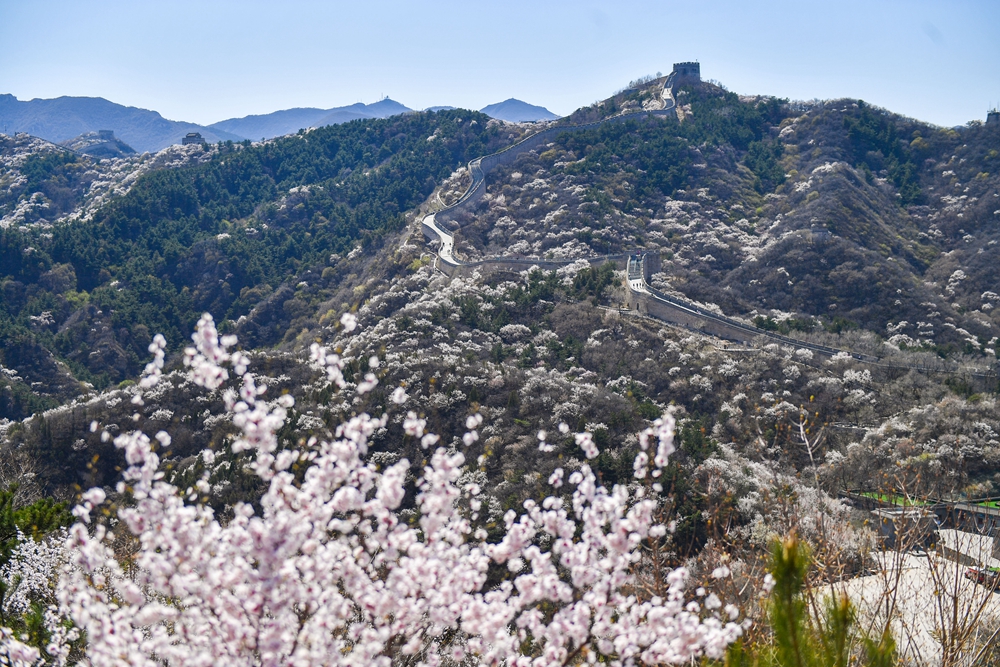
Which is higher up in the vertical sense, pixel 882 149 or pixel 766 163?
pixel 882 149

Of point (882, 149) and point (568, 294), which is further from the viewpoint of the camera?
point (882, 149)

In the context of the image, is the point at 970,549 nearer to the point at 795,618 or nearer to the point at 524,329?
the point at 795,618

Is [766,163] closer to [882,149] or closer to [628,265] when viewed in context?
[882,149]

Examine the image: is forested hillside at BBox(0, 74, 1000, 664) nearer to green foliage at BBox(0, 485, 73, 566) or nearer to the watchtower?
green foliage at BBox(0, 485, 73, 566)

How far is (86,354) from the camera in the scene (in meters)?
56.9

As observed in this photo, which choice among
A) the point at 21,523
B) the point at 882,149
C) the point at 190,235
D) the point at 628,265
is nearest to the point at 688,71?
the point at 882,149

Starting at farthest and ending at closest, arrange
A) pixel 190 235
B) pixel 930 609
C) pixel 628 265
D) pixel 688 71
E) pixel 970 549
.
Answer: pixel 688 71 → pixel 190 235 → pixel 628 265 → pixel 930 609 → pixel 970 549

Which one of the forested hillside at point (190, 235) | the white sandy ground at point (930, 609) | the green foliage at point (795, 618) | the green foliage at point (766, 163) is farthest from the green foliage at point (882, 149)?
the green foliage at point (795, 618)

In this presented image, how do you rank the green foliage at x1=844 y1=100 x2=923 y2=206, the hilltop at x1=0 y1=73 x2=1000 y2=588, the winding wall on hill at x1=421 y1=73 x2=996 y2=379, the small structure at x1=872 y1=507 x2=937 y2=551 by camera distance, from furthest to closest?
the green foliage at x1=844 y1=100 x2=923 y2=206 → the winding wall on hill at x1=421 y1=73 x2=996 y2=379 → the hilltop at x1=0 y1=73 x2=1000 y2=588 → the small structure at x1=872 y1=507 x2=937 y2=551

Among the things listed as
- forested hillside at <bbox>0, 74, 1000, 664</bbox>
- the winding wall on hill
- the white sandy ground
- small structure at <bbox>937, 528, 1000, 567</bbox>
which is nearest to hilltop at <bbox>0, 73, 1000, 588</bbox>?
forested hillside at <bbox>0, 74, 1000, 664</bbox>

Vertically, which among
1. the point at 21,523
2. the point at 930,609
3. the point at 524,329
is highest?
the point at 21,523

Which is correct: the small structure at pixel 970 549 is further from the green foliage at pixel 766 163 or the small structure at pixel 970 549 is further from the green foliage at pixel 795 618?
the green foliage at pixel 766 163

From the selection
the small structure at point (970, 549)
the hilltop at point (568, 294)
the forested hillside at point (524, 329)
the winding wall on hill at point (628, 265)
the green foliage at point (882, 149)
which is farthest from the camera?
the green foliage at point (882, 149)

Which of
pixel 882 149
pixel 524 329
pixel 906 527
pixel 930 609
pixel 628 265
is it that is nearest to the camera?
pixel 906 527
